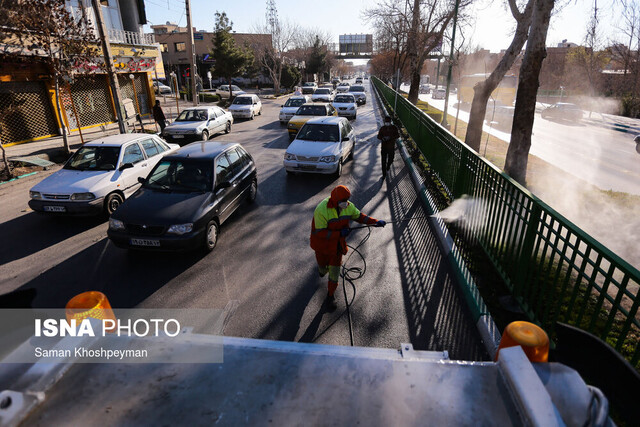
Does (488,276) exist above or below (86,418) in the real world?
below

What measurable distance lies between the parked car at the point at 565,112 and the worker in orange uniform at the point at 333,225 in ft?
114

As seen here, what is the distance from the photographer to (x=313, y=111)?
18234mm

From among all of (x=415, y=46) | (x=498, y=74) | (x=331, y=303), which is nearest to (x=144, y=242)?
(x=331, y=303)

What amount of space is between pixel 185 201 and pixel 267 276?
81.3 inches

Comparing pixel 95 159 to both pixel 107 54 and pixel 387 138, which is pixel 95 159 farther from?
pixel 107 54

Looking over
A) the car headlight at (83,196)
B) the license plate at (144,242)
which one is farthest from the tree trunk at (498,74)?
the car headlight at (83,196)

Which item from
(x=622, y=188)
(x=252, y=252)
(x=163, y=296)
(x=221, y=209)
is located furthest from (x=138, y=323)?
(x=622, y=188)

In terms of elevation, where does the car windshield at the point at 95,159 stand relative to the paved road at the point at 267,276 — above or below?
above

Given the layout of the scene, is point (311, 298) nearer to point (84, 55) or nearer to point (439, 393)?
point (439, 393)

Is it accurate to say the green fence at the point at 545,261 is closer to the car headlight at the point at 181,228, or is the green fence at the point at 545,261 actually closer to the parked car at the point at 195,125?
the car headlight at the point at 181,228

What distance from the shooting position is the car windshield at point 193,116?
16938 millimetres

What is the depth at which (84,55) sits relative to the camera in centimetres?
1338

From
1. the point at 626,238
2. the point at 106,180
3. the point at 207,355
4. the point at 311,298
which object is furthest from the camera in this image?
the point at 106,180

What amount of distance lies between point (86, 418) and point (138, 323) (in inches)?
129
